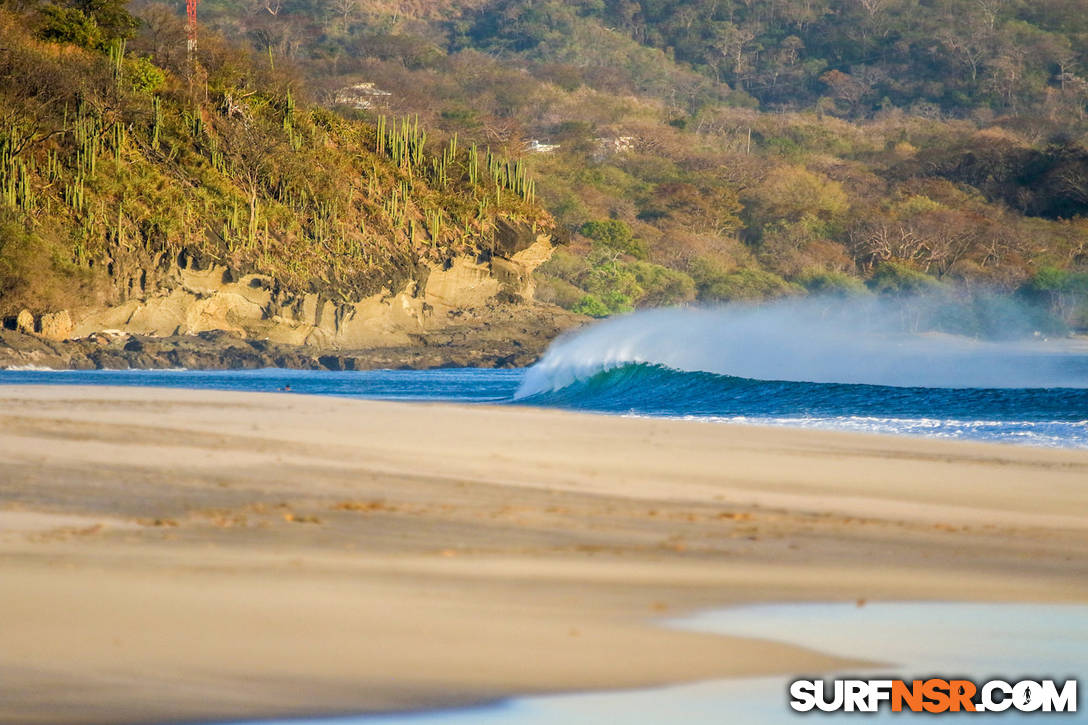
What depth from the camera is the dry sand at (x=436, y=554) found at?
177 inches

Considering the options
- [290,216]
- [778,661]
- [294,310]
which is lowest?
[294,310]

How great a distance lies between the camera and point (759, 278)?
364 ft

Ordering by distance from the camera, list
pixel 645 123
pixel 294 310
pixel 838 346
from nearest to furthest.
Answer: pixel 838 346, pixel 294 310, pixel 645 123

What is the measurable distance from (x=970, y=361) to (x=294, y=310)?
110 ft

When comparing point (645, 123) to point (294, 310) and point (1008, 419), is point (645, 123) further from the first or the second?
point (1008, 419)

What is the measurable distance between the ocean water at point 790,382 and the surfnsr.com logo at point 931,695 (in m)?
10.5

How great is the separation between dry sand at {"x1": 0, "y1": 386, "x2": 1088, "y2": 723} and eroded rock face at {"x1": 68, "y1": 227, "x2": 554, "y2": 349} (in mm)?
41795

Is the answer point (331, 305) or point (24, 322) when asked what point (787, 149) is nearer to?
point (331, 305)

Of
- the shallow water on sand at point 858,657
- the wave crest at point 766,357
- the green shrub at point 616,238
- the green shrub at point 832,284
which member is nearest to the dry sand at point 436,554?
the shallow water on sand at point 858,657

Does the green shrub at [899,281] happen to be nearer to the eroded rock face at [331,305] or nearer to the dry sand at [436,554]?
the eroded rock face at [331,305]

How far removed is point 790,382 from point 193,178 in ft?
130

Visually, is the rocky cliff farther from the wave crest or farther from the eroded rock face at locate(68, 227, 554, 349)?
the wave crest

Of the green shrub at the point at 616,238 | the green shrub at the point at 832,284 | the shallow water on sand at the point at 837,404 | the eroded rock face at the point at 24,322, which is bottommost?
the green shrub at the point at 832,284

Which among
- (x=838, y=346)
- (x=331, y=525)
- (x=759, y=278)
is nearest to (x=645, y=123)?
(x=759, y=278)
